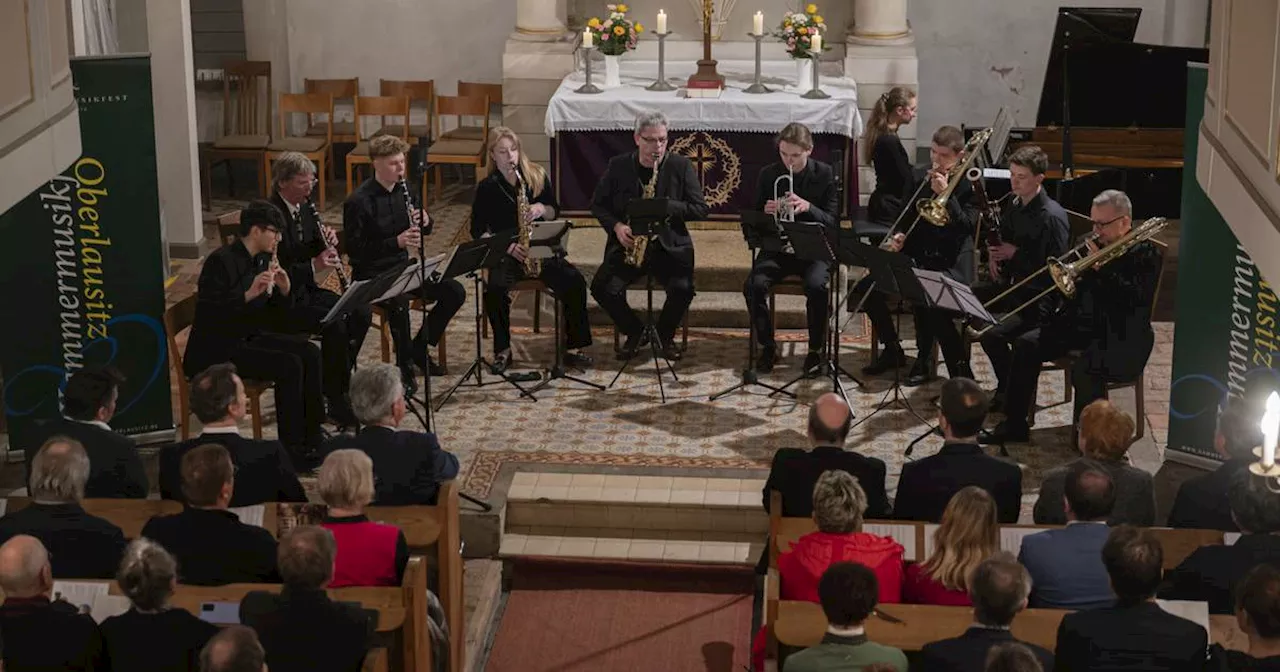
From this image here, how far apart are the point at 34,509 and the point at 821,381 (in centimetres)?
473

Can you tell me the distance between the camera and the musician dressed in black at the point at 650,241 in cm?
930

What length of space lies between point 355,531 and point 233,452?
2.79 feet

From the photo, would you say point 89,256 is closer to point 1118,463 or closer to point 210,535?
point 210,535

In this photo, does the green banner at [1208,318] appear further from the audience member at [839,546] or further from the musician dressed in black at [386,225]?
the musician dressed in black at [386,225]

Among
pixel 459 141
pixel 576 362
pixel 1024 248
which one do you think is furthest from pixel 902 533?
pixel 459 141

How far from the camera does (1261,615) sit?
4.55m

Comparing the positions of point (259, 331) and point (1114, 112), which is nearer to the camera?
point (259, 331)

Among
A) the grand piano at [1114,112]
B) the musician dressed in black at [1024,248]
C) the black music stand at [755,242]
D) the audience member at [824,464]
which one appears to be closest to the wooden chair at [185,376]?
the black music stand at [755,242]

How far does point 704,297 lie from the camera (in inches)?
411

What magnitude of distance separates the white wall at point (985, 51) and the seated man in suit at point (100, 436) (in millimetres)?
8596

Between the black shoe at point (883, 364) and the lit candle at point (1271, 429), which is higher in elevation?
the lit candle at point (1271, 429)

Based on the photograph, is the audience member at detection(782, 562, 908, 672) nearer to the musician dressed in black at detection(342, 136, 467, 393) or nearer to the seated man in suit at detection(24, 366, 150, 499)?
the seated man in suit at detection(24, 366, 150, 499)

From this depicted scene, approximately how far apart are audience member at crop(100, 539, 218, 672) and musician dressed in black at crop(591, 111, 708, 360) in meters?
4.71

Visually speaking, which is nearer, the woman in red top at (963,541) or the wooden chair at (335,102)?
the woman in red top at (963,541)
